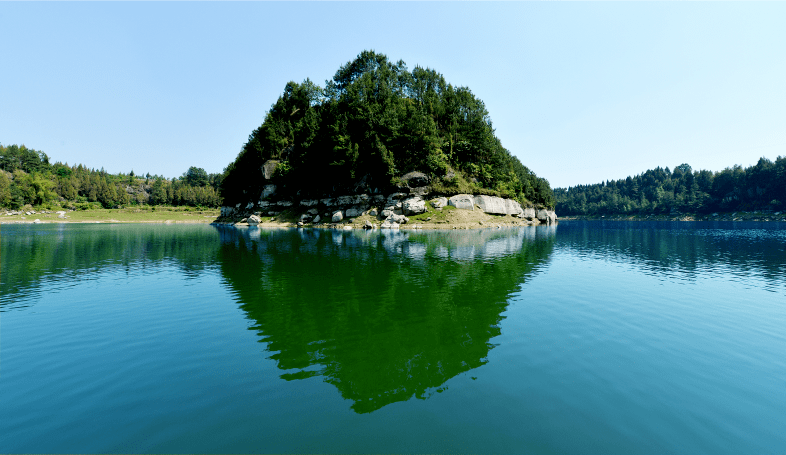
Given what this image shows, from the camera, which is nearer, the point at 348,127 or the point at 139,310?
the point at 139,310

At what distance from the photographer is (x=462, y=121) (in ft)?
407

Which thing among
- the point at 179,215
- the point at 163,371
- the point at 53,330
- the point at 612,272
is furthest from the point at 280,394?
the point at 179,215

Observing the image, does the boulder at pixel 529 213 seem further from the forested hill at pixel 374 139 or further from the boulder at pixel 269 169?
the boulder at pixel 269 169

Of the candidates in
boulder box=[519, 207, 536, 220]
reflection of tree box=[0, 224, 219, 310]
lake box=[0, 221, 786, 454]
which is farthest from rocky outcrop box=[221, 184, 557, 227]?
lake box=[0, 221, 786, 454]

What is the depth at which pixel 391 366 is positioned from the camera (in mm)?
12922

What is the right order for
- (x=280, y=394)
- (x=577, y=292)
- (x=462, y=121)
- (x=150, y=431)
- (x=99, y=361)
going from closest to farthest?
(x=150, y=431) → (x=280, y=394) → (x=99, y=361) → (x=577, y=292) → (x=462, y=121)

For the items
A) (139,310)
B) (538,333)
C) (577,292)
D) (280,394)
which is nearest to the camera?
(280,394)

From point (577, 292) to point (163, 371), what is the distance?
2699cm

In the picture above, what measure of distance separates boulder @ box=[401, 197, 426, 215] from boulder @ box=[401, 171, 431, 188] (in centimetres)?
577

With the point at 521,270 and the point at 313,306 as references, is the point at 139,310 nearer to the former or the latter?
the point at 313,306

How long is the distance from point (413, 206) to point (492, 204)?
105 ft

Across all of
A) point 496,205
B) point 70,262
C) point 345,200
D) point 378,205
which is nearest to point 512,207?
point 496,205

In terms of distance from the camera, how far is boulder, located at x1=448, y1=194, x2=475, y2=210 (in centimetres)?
10788

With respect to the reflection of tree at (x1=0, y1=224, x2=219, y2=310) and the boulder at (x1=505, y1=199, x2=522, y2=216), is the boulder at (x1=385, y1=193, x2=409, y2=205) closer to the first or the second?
the boulder at (x1=505, y1=199, x2=522, y2=216)
